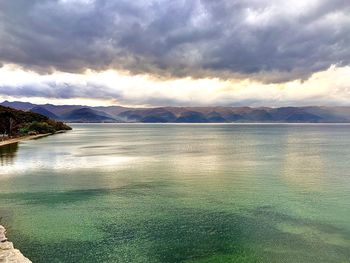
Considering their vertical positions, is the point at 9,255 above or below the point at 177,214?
above

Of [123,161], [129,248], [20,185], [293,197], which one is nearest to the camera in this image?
[129,248]

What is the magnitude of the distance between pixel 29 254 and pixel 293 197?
33.9 metres

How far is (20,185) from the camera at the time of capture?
55.8 m

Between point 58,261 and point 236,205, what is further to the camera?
point 236,205

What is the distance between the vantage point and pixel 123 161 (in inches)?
3455

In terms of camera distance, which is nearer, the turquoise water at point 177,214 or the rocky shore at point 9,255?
the rocky shore at point 9,255

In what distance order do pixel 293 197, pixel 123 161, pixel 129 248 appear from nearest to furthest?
pixel 129 248, pixel 293 197, pixel 123 161

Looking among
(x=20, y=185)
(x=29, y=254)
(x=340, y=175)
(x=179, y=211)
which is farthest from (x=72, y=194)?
(x=340, y=175)

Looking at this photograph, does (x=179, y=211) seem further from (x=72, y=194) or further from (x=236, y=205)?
(x=72, y=194)

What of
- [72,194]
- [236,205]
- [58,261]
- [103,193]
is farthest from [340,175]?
[58,261]

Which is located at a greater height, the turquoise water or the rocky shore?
the rocky shore

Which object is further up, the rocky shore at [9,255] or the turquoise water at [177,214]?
the rocky shore at [9,255]

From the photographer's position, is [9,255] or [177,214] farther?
[177,214]

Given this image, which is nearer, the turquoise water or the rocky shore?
the rocky shore
